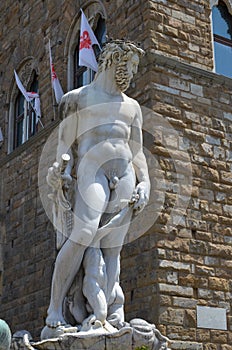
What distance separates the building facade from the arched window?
20 mm

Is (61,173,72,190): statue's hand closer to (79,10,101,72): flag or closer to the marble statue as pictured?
the marble statue

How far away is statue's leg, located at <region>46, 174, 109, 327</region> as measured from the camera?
5.43m

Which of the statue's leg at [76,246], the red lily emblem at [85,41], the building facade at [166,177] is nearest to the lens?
the statue's leg at [76,246]

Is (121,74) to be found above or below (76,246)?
above

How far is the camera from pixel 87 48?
32.7 ft

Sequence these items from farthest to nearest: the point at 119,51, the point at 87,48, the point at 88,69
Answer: the point at 88,69 → the point at 87,48 → the point at 119,51

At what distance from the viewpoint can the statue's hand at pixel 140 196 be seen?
5.80m

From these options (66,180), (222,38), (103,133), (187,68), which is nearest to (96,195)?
(66,180)

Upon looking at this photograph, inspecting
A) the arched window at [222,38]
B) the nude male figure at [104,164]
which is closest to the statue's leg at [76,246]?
the nude male figure at [104,164]

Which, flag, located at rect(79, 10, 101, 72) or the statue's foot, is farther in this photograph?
flag, located at rect(79, 10, 101, 72)

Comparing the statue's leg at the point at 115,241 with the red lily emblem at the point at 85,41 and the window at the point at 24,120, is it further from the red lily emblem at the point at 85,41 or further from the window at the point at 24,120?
the window at the point at 24,120

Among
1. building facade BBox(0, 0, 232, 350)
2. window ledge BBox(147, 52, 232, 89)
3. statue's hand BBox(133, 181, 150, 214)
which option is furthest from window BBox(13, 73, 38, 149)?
statue's hand BBox(133, 181, 150, 214)

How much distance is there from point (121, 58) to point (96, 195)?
1350 millimetres

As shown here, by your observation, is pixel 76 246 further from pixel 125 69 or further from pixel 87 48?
pixel 87 48
